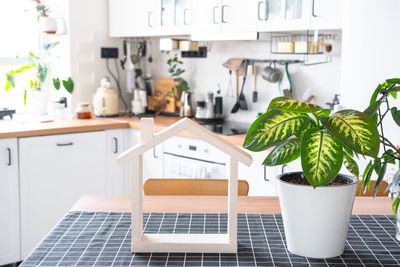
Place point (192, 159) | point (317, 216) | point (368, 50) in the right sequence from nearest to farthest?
point (317, 216) < point (368, 50) < point (192, 159)

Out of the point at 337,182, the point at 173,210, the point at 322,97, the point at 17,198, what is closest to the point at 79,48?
the point at 17,198

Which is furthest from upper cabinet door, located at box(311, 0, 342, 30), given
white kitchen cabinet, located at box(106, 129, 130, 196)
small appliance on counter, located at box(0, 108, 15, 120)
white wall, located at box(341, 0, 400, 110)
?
small appliance on counter, located at box(0, 108, 15, 120)

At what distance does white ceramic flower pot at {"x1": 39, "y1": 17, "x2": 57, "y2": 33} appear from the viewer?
4.05 m

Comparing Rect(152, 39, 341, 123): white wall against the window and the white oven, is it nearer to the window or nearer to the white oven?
the white oven

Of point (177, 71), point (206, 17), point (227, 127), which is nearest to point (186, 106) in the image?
point (177, 71)

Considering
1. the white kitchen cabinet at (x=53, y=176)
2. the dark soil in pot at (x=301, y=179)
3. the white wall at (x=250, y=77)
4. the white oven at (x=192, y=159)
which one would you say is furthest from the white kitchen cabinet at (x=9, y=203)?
the dark soil in pot at (x=301, y=179)

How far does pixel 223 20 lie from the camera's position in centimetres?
345

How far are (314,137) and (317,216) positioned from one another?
20cm

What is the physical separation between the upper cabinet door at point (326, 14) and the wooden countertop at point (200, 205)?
3.88 feet

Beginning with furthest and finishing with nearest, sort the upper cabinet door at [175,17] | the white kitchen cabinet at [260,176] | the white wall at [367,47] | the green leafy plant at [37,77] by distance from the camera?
1. the green leafy plant at [37,77]
2. the upper cabinet door at [175,17]
3. the white kitchen cabinet at [260,176]
4. the white wall at [367,47]

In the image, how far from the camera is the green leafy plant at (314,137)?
4.08ft

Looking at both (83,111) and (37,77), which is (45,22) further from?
(83,111)

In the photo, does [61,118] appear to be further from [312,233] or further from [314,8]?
[312,233]

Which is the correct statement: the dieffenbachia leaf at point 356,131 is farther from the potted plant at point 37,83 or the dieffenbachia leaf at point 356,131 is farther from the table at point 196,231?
the potted plant at point 37,83
